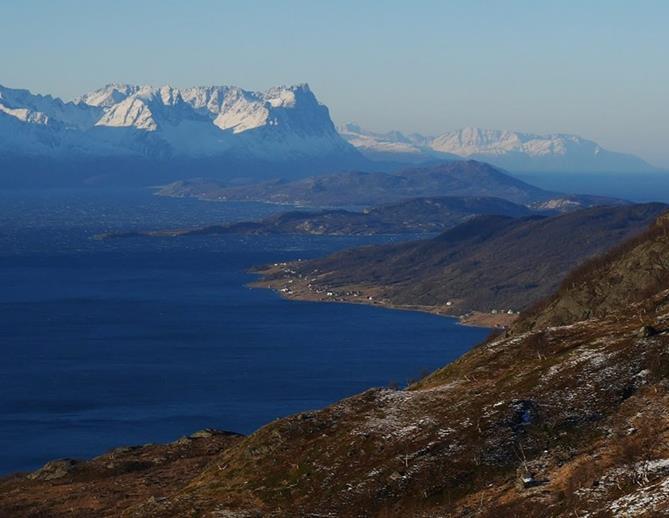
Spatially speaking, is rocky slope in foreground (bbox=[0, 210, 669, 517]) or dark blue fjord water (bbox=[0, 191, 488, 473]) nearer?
rocky slope in foreground (bbox=[0, 210, 669, 517])

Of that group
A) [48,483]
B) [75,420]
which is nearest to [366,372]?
[75,420]

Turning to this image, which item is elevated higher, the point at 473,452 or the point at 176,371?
the point at 473,452

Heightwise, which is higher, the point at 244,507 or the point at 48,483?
the point at 244,507

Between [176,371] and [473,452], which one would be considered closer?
[473,452]

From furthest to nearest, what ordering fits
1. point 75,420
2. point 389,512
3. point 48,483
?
point 75,420 → point 48,483 → point 389,512

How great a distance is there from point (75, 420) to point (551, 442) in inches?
3507

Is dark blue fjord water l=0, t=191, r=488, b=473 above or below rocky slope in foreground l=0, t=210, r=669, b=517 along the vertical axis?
below

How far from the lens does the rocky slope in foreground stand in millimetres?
33844

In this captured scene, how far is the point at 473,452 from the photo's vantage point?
3781cm

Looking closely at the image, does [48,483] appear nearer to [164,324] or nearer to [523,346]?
[523,346]

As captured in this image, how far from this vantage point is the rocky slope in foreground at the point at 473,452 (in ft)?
111

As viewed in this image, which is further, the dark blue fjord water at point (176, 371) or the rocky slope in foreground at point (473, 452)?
the dark blue fjord water at point (176, 371)

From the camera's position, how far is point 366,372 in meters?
151

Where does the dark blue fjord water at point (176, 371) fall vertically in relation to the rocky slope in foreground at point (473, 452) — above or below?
below
